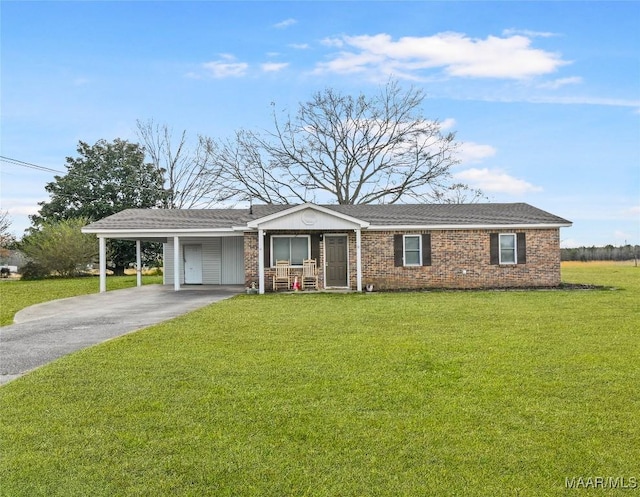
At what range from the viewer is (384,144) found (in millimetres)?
38094

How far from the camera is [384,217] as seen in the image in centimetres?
2119

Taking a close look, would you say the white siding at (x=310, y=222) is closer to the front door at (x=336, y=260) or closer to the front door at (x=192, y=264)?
the front door at (x=336, y=260)

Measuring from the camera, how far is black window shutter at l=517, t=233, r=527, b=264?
67.9ft

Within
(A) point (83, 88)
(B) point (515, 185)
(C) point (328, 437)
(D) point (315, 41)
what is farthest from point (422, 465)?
(B) point (515, 185)

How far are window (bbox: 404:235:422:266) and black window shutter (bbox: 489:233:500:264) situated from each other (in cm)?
265

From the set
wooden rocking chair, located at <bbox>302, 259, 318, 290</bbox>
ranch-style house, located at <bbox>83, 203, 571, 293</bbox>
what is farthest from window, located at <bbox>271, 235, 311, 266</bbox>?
wooden rocking chair, located at <bbox>302, 259, 318, 290</bbox>

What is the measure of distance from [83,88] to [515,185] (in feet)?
81.6

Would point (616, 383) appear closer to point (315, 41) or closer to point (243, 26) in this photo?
point (243, 26)

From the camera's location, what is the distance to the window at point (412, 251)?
2053 cm

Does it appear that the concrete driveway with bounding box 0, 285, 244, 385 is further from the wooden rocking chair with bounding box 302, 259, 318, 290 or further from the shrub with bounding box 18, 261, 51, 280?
the shrub with bounding box 18, 261, 51, 280

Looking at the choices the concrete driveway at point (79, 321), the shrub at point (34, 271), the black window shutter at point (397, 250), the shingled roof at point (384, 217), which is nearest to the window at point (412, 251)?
the black window shutter at point (397, 250)

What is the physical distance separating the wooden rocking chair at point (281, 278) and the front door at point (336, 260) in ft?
4.85

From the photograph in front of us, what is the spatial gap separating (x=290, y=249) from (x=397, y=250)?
391cm

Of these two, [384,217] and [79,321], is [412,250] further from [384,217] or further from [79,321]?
[79,321]
